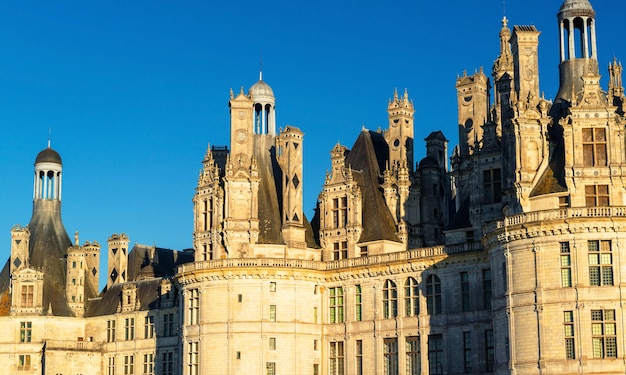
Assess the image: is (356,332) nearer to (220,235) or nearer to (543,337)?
(220,235)

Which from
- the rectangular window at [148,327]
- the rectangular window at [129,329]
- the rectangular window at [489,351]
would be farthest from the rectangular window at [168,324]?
the rectangular window at [489,351]

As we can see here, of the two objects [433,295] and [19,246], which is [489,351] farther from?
[19,246]

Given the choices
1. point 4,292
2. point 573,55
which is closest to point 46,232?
point 4,292

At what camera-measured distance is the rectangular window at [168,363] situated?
8450 centimetres

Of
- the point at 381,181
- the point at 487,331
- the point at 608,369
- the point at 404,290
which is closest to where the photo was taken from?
the point at 608,369

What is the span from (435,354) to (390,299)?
465 cm

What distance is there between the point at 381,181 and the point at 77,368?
2852 cm

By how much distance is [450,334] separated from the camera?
68.4m

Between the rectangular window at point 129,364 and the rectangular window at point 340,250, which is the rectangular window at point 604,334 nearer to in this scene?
the rectangular window at point 340,250

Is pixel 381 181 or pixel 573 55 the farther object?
pixel 381 181

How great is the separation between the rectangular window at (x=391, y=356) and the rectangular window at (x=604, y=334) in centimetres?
1534

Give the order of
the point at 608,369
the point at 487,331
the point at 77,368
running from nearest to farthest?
the point at 608,369
the point at 487,331
the point at 77,368

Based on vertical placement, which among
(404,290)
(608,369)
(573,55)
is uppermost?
(573,55)

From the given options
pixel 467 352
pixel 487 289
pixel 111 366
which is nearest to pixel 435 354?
pixel 467 352
